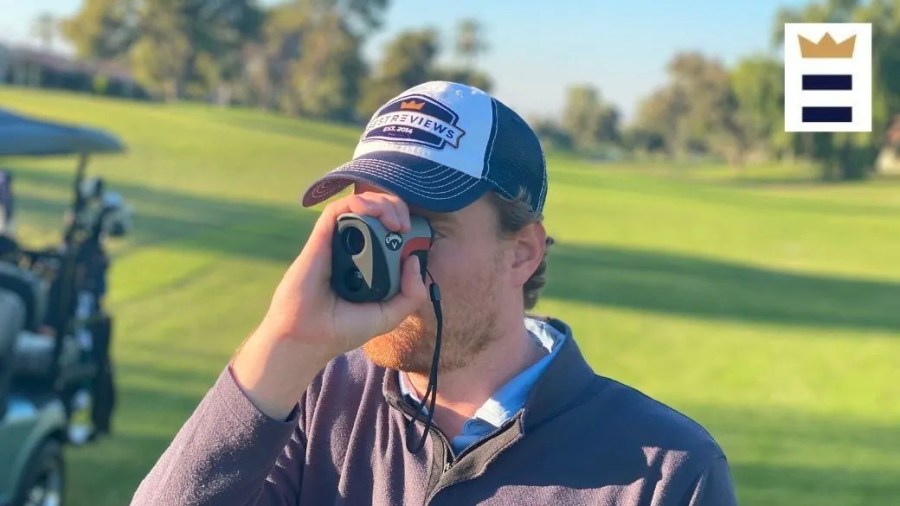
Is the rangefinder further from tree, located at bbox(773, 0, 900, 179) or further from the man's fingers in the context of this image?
tree, located at bbox(773, 0, 900, 179)

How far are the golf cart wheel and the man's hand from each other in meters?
2.90

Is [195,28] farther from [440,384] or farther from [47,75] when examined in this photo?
[440,384]

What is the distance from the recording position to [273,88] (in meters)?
78.7

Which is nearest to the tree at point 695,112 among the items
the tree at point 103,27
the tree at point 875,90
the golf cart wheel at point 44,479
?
the tree at point 875,90

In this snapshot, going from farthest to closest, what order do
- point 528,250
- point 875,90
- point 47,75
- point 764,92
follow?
point 47,75
point 764,92
point 875,90
point 528,250

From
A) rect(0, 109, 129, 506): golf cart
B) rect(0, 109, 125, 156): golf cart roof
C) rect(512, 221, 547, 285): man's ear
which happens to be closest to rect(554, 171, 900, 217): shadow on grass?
rect(0, 109, 129, 506): golf cart

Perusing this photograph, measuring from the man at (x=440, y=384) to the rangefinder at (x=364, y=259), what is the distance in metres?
0.02

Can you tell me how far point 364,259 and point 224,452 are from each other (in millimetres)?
359

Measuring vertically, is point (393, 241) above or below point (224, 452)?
above

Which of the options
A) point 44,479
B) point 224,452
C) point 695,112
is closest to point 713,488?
point 224,452

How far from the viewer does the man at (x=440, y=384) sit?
1569 millimetres

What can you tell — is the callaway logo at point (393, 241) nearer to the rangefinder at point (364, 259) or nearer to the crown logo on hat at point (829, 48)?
the rangefinder at point (364, 259)

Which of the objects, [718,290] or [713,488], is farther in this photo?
[718,290]

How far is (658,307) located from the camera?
1279cm
